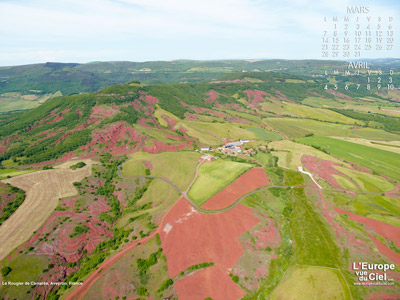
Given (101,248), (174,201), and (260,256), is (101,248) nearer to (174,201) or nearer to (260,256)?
(174,201)

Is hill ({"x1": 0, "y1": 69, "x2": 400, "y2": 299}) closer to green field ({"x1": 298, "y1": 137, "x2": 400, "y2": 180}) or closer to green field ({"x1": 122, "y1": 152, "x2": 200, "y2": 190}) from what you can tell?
green field ({"x1": 122, "y1": 152, "x2": 200, "y2": 190})

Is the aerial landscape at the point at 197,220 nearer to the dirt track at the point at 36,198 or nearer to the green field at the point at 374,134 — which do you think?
the dirt track at the point at 36,198

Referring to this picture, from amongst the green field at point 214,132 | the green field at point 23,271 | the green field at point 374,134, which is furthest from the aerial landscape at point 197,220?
the green field at point 214,132

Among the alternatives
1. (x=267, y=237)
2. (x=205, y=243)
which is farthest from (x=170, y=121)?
(x=267, y=237)

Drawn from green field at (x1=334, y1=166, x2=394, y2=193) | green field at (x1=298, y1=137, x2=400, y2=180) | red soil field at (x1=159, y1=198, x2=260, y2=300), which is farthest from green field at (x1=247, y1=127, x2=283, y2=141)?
red soil field at (x1=159, y1=198, x2=260, y2=300)

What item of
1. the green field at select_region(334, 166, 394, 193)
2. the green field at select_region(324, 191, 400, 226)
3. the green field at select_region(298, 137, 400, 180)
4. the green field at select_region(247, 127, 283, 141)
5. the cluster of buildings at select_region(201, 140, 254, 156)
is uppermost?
the green field at select_region(247, 127, 283, 141)

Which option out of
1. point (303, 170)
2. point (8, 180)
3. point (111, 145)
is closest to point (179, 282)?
point (303, 170)
